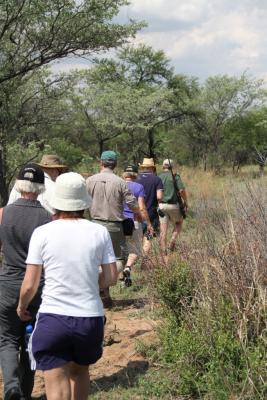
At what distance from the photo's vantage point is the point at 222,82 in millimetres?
38906

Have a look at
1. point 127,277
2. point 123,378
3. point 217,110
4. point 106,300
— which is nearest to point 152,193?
point 127,277

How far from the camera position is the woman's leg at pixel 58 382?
295 cm

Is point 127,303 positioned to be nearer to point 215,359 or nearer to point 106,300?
point 106,300

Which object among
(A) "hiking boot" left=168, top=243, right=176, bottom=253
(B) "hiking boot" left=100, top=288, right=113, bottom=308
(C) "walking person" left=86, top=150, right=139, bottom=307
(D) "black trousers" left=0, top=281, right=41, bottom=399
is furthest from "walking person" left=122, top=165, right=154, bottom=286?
(D) "black trousers" left=0, top=281, right=41, bottom=399

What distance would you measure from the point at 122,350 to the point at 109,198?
1870 millimetres

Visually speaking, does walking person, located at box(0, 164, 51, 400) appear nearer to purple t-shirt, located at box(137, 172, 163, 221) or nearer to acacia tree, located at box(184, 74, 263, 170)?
purple t-shirt, located at box(137, 172, 163, 221)

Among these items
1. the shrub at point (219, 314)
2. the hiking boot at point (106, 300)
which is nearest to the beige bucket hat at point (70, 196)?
the shrub at point (219, 314)

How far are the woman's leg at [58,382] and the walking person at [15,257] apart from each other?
2.75 ft

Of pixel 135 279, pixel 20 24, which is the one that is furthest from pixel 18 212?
pixel 20 24

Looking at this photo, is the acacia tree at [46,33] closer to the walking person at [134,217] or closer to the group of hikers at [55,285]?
the walking person at [134,217]

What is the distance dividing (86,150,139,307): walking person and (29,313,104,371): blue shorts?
3340 millimetres

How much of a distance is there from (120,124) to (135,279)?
22.1 m

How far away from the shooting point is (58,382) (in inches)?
117

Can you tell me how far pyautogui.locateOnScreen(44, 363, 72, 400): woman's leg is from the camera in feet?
9.67
